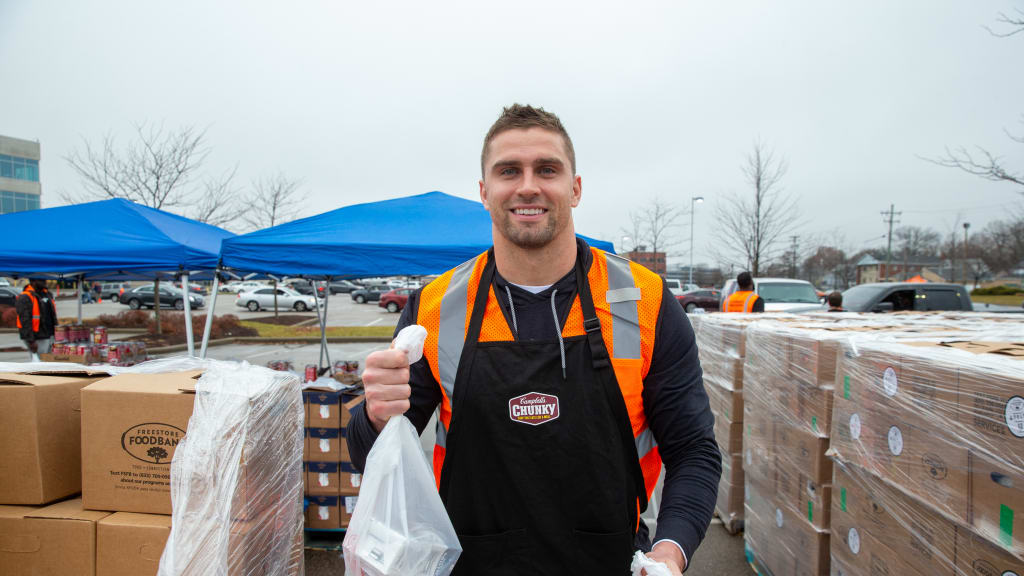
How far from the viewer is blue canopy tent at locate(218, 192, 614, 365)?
501 cm

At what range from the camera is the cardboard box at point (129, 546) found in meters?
1.90

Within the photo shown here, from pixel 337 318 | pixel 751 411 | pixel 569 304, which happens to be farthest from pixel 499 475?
pixel 337 318

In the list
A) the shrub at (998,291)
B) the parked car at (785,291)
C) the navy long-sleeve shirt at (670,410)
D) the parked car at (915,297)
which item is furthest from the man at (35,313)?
the shrub at (998,291)

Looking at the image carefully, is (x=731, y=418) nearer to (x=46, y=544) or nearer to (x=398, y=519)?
(x=398, y=519)

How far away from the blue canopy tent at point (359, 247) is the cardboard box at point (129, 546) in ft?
11.1

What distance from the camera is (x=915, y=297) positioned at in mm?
8867

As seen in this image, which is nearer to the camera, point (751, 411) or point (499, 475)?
point (499, 475)

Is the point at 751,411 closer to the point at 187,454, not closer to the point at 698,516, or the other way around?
the point at 698,516

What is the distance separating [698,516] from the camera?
4.01 feet

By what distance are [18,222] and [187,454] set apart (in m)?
6.63

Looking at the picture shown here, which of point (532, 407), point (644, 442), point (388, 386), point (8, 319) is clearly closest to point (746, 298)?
point (644, 442)

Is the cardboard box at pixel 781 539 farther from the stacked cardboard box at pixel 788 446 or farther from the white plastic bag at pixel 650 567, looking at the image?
the white plastic bag at pixel 650 567

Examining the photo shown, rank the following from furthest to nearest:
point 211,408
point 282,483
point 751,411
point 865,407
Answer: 1. point 751,411
2. point 282,483
3. point 865,407
4. point 211,408

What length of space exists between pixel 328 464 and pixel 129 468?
1.97m
